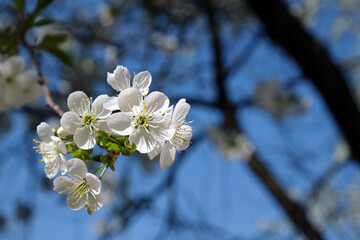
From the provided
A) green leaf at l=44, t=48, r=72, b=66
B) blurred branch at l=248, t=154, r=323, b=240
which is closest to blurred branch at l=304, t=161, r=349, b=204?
blurred branch at l=248, t=154, r=323, b=240

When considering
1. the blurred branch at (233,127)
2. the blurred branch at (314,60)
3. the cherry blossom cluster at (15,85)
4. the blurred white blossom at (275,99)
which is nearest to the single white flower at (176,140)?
the cherry blossom cluster at (15,85)

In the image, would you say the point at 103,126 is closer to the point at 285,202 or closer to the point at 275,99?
the point at 275,99

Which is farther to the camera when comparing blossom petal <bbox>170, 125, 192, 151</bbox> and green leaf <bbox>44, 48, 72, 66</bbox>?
green leaf <bbox>44, 48, 72, 66</bbox>

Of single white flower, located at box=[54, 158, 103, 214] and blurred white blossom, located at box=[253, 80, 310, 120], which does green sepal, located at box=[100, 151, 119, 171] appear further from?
blurred white blossom, located at box=[253, 80, 310, 120]

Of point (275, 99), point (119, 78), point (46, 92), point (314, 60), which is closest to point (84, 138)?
point (119, 78)

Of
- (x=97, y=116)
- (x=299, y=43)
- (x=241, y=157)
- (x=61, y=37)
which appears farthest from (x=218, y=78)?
(x=97, y=116)

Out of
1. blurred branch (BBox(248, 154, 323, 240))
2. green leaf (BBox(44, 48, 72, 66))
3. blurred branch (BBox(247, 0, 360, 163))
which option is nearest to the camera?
green leaf (BBox(44, 48, 72, 66))

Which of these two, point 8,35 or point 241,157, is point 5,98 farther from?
point 241,157
